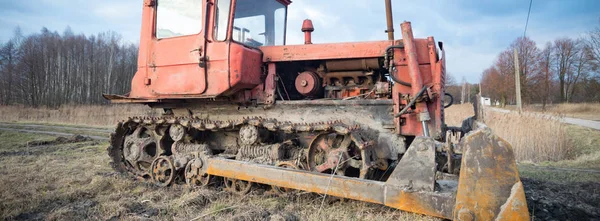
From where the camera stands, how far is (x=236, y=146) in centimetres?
498

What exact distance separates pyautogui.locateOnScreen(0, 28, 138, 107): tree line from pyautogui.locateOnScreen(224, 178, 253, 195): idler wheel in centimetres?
3778

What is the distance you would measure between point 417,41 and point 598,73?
106ft

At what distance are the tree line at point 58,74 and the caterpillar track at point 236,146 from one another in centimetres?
3616

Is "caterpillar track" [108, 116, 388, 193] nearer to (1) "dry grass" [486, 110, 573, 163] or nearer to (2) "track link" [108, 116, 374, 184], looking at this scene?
(2) "track link" [108, 116, 374, 184]

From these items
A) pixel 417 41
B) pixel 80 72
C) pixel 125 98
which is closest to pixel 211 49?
pixel 125 98

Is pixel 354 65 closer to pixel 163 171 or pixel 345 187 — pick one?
pixel 345 187

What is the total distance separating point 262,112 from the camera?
466 cm

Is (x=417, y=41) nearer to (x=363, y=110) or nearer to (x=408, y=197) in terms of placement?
(x=363, y=110)

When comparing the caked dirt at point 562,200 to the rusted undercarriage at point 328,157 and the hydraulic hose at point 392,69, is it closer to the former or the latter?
the rusted undercarriage at point 328,157

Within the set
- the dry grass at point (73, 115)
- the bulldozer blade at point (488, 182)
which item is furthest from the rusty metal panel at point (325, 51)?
the dry grass at point (73, 115)

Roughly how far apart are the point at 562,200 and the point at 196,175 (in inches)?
176

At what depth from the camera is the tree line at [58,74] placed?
3800 centimetres

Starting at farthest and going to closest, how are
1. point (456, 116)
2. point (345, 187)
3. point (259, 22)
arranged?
point (456, 116) < point (259, 22) < point (345, 187)

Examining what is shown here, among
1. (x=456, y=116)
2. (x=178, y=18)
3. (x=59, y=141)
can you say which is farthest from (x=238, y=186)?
(x=456, y=116)
